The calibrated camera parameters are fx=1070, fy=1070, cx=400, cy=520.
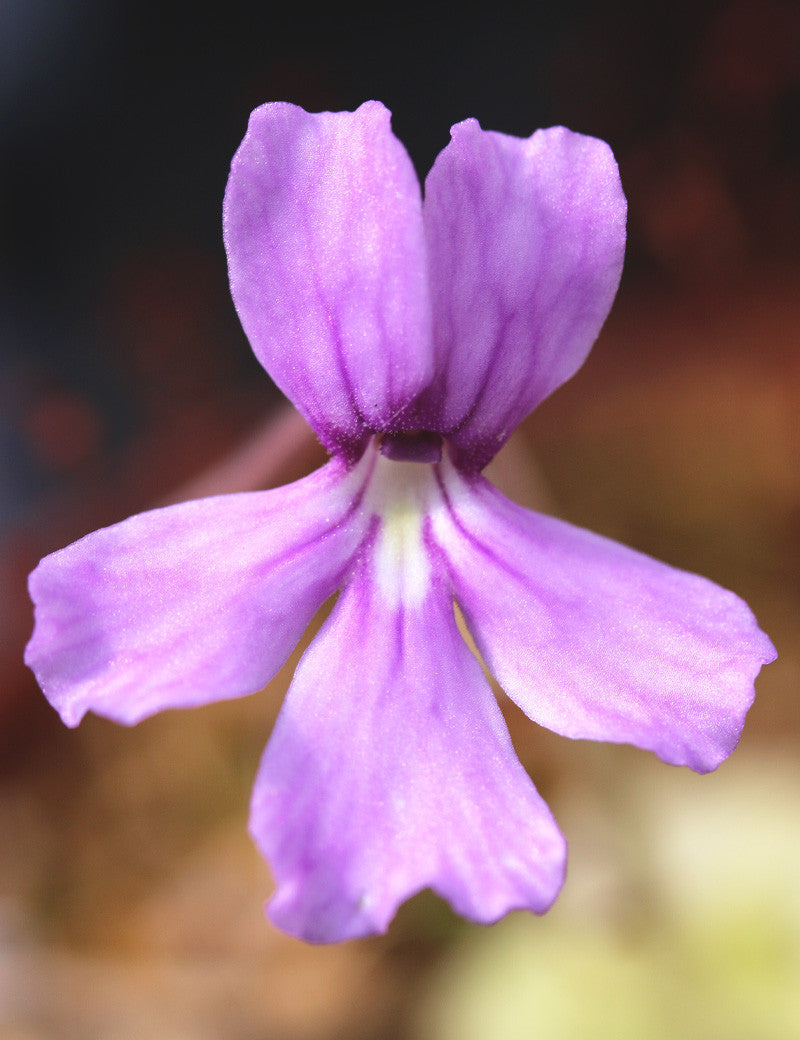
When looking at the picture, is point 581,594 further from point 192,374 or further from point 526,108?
point 526,108

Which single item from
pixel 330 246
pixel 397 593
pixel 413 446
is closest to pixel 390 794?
pixel 397 593

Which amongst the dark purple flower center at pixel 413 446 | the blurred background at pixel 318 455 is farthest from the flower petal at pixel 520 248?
the blurred background at pixel 318 455

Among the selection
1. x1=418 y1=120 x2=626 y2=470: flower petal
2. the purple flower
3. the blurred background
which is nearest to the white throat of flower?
the purple flower

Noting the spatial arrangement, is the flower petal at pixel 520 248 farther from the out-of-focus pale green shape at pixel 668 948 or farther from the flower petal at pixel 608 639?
the out-of-focus pale green shape at pixel 668 948

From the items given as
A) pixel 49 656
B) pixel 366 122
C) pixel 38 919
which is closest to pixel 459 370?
pixel 366 122

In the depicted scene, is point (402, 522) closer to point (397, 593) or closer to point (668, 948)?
point (397, 593)
